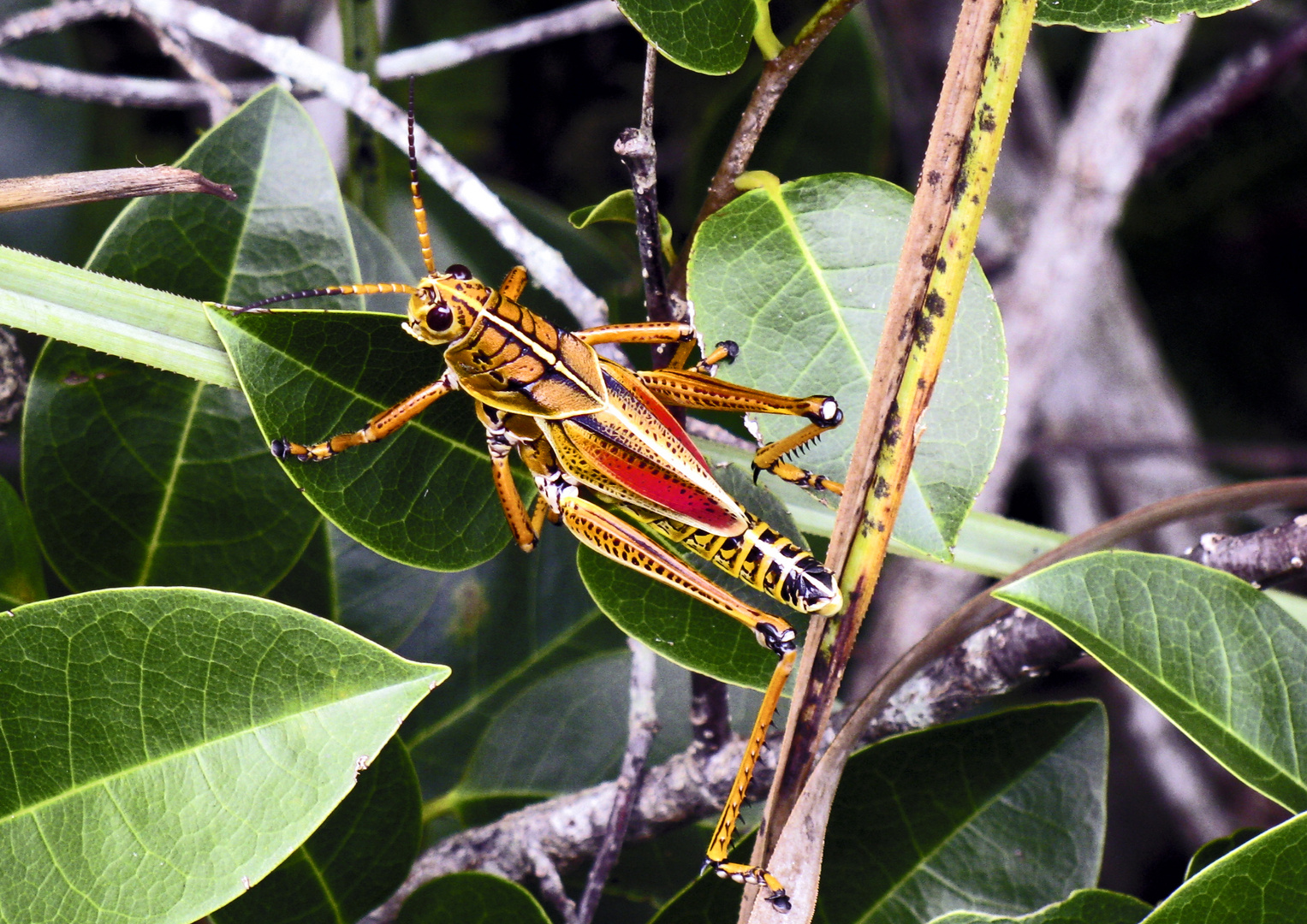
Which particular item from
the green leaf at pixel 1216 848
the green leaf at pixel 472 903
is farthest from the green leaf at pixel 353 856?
the green leaf at pixel 1216 848

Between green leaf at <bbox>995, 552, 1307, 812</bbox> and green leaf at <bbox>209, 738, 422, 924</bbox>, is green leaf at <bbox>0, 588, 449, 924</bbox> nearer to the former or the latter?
green leaf at <bbox>209, 738, 422, 924</bbox>

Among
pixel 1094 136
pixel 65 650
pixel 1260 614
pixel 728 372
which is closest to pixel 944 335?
pixel 728 372

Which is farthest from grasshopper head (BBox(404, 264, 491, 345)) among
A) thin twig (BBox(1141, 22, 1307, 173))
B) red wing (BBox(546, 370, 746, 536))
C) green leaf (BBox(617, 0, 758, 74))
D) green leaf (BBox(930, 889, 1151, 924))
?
thin twig (BBox(1141, 22, 1307, 173))

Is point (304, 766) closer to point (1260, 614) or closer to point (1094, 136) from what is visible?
point (1260, 614)

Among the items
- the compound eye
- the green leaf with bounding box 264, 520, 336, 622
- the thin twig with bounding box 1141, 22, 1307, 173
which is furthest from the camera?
the thin twig with bounding box 1141, 22, 1307, 173

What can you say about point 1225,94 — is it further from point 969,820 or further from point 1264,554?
point 969,820

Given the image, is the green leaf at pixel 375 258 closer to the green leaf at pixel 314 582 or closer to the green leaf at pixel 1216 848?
the green leaf at pixel 314 582
